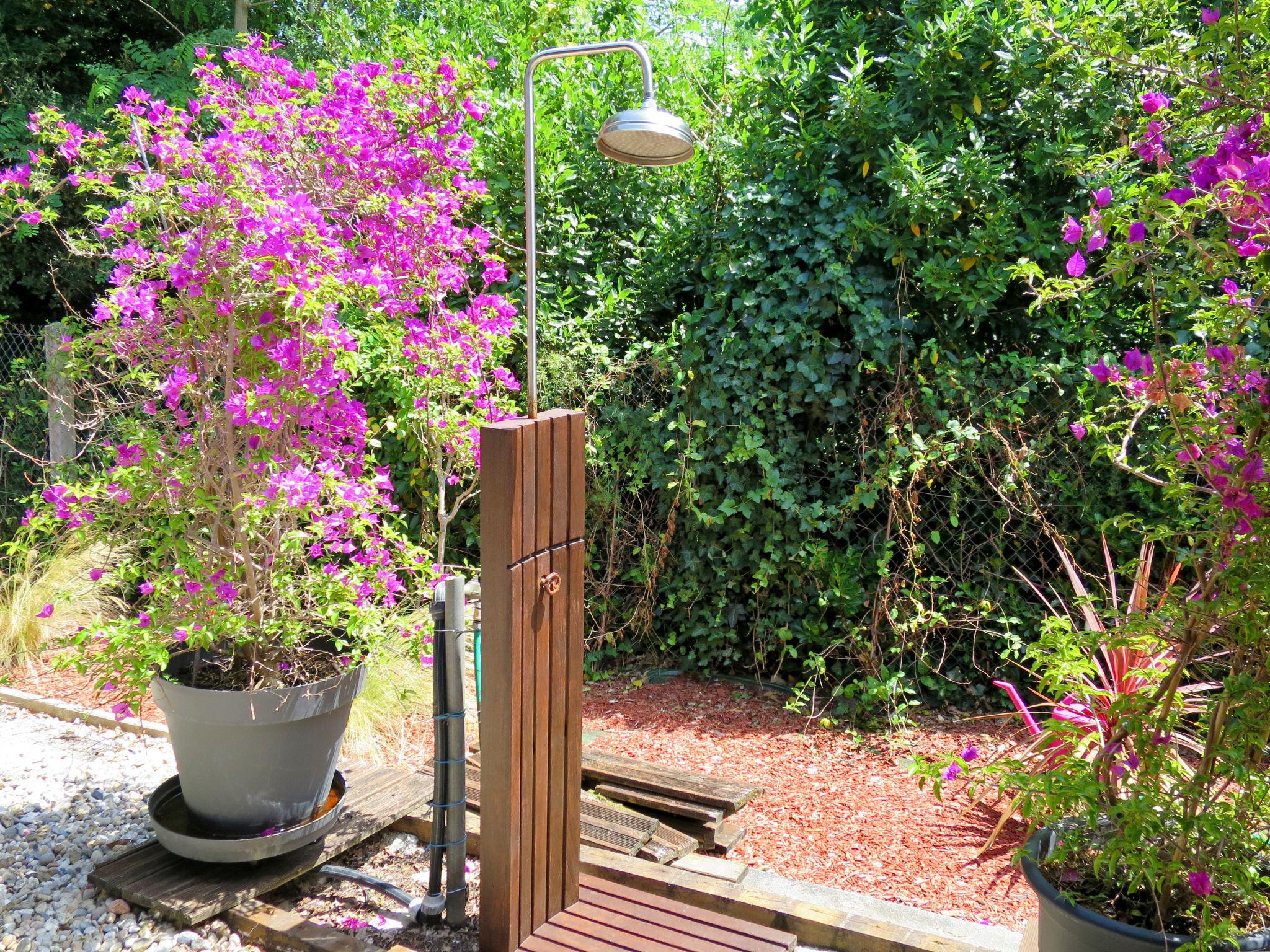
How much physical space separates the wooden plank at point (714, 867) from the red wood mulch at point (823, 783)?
0.53 feet

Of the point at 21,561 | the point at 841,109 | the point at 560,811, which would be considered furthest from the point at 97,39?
the point at 560,811

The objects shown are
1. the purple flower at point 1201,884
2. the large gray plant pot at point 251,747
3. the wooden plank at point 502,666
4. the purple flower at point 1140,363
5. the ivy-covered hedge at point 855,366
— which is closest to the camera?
the purple flower at point 1201,884

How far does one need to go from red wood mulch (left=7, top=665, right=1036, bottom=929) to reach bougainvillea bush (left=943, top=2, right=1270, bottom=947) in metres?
0.79

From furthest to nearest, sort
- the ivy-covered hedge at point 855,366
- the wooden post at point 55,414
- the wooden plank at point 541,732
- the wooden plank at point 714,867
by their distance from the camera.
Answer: the wooden post at point 55,414 < the ivy-covered hedge at point 855,366 < the wooden plank at point 714,867 < the wooden plank at point 541,732

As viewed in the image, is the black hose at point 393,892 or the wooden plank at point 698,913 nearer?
the wooden plank at point 698,913

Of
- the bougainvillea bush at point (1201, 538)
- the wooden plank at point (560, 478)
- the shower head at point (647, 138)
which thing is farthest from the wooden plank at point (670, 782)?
the shower head at point (647, 138)

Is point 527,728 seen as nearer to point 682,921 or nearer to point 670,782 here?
point 682,921

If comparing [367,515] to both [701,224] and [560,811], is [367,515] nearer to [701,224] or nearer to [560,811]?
[560,811]

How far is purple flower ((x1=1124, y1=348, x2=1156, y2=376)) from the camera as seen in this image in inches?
71.4

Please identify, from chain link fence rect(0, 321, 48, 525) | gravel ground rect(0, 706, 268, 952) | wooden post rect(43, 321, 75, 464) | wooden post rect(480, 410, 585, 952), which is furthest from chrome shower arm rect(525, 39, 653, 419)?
chain link fence rect(0, 321, 48, 525)

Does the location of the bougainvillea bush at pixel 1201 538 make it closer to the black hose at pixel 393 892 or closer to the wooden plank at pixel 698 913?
the wooden plank at pixel 698 913

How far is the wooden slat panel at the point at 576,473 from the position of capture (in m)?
2.17

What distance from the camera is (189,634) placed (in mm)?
2391

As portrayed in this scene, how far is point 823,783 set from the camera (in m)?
3.39
